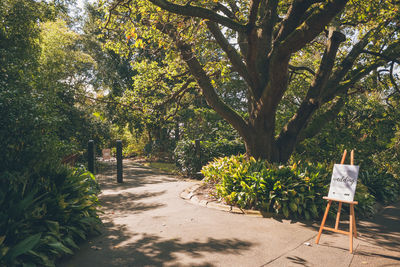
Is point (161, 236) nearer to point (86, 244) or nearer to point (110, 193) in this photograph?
point (86, 244)

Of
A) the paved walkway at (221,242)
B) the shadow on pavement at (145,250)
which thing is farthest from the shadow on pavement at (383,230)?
the shadow on pavement at (145,250)

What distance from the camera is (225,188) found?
306 inches

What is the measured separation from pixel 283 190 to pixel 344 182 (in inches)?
73.4

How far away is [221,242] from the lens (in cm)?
498

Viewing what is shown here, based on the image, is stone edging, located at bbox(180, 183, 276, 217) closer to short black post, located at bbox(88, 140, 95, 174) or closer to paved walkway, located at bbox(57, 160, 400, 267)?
paved walkway, located at bbox(57, 160, 400, 267)

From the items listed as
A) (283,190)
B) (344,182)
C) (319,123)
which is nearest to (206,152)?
(319,123)

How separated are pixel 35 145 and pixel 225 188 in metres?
4.71

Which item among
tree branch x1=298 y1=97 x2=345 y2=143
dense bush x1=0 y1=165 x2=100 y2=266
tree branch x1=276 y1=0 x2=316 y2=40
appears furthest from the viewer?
tree branch x1=298 y1=97 x2=345 y2=143

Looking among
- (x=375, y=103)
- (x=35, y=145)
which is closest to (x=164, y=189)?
(x=35, y=145)

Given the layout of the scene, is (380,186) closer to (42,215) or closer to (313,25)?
(313,25)

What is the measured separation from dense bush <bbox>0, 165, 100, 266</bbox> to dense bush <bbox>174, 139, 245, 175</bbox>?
323 inches

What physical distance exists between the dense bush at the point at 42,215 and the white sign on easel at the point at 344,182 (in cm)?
437

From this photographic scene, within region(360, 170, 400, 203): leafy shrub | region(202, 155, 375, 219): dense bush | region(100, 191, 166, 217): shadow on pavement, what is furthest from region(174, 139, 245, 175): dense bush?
region(202, 155, 375, 219): dense bush

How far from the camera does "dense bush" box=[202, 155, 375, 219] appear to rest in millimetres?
6543
